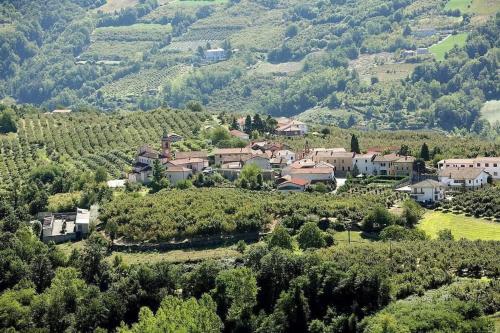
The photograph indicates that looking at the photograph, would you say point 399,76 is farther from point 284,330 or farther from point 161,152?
point 284,330

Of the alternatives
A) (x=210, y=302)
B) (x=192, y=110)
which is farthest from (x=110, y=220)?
(x=192, y=110)

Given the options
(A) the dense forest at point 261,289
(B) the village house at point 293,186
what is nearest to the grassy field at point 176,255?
(A) the dense forest at point 261,289

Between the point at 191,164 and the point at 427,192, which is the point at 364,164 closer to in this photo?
the point at 427,192

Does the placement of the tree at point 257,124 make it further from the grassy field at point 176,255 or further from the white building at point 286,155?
the grassy field at point 176,255

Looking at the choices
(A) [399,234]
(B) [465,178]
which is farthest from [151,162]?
(A) [399,234]

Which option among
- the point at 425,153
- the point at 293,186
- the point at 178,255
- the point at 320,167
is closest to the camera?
the point at 178,255

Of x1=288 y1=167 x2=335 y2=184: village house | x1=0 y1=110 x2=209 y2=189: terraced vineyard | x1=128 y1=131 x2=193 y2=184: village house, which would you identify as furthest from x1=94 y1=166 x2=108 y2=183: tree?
x1=288 y1=167 x2=335 y2=184: village house

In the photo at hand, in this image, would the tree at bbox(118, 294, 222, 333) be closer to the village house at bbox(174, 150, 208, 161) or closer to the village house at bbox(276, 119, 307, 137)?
the village house at bbox(174, 150, 208, 161)
